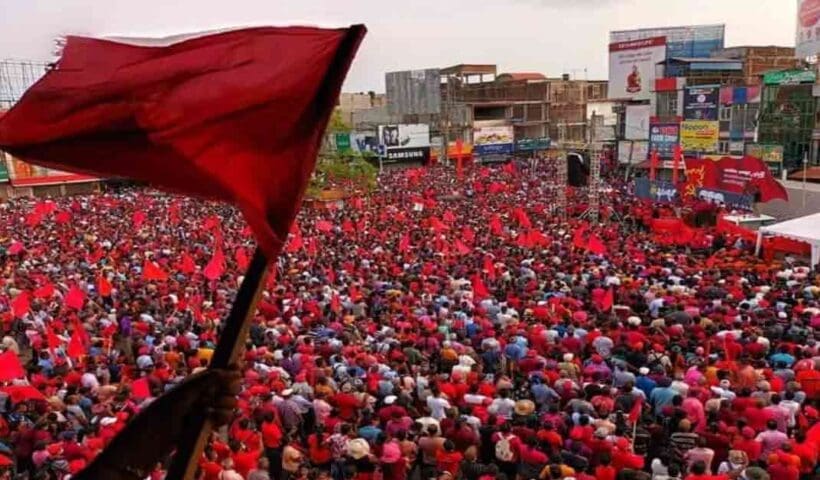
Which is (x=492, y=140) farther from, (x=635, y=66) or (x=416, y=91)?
(x=635, y=66)

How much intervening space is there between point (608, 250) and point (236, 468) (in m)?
11.5

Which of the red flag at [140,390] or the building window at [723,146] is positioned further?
the building window at [723,146]

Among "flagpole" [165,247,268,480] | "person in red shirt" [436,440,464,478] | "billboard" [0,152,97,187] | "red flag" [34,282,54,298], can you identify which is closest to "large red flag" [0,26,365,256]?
"flagpole" [165,247,268,480]

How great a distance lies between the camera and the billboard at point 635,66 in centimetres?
4234

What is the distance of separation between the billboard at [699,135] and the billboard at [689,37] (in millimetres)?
18549

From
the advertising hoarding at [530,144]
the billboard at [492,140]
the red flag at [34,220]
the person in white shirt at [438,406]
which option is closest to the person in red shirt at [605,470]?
the person in white shirt at [438,406]

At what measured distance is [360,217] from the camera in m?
22.8

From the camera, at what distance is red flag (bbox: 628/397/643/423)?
6.89 m

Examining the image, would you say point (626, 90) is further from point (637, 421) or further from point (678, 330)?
point (637, 421)

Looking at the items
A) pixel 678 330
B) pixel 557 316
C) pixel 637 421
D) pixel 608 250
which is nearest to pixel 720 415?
pixel 637 421

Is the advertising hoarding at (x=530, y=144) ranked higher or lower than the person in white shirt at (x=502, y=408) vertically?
higher

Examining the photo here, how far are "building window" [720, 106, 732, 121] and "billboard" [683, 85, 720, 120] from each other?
278mm

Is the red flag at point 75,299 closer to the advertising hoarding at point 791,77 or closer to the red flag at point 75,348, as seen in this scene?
the red flag at point 75,348

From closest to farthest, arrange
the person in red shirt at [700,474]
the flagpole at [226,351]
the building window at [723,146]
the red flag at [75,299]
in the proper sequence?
the flagpole at [226,351] < the person in red shirt at [700,474] < the red flag at [75,299] < the building window at [723,146]
